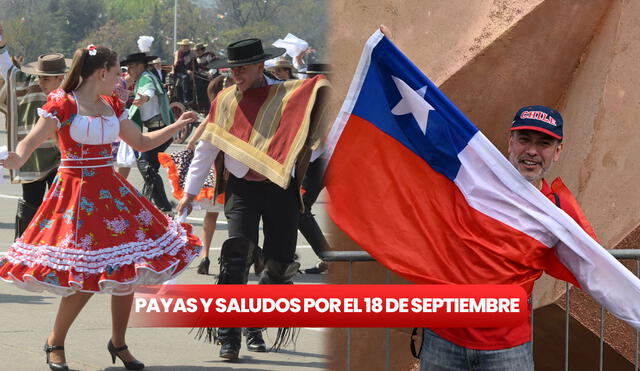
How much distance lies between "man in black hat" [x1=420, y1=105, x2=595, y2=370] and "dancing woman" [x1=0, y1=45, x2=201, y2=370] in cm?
239

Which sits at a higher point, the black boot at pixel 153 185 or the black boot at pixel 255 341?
the black boot at pixel 153 185

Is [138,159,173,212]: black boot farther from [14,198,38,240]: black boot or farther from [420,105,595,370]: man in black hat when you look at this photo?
[420,105,595,370]: man in black hat

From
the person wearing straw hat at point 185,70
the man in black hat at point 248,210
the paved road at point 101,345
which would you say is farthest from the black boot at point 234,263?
the person wearing straw hat at point 185,70

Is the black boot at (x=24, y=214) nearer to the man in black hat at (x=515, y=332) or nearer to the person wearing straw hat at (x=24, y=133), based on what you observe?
the person wearing straw hat at (x=24, y=133)

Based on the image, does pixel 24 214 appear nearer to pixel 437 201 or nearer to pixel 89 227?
pixel 89 227

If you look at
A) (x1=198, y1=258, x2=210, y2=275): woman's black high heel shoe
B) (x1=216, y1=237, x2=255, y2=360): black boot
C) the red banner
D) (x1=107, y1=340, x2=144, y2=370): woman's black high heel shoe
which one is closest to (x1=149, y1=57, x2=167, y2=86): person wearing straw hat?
(x1=198, y1=258, x2=210, y2=275): woman's black high heel shoe

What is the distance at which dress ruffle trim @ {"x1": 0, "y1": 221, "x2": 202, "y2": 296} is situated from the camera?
606cm

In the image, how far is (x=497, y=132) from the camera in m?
6.00

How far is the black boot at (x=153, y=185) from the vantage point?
13.2 metres

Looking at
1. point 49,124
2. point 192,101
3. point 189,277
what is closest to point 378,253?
point 49,124

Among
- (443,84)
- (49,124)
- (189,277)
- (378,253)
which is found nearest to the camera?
(378,253)

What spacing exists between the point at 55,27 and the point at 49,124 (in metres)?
53.8

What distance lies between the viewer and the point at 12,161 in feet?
20.4

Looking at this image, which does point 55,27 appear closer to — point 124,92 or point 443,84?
point 124,92
